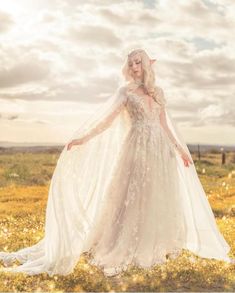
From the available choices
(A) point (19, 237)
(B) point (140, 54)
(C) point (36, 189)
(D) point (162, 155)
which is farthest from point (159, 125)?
(C) point (36, 189)

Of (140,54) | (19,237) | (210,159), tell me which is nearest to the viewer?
(140,54)

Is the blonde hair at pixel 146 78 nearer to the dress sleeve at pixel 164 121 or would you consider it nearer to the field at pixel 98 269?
the dress sleeve at pixel 164 121

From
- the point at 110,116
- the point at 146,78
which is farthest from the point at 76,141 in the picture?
the point at 146,78

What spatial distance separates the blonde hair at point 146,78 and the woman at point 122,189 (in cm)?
2

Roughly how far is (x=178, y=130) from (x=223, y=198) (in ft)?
43.2

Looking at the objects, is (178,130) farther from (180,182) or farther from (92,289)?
(92,289)

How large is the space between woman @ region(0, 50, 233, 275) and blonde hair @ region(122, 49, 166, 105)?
0.05ft

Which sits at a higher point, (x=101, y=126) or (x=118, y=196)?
(x=101, y=126)

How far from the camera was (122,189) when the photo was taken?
10.2 metres

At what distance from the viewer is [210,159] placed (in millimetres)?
43906

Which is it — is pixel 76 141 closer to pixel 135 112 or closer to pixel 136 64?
pixel 135 112

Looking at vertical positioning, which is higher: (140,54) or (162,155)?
(140,54)

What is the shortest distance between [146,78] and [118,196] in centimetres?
201

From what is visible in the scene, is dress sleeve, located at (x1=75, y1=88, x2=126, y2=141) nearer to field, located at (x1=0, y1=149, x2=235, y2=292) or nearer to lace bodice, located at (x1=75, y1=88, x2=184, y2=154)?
lace bodice, located at (x1=75, y1=88, x2=184, y2=154)
